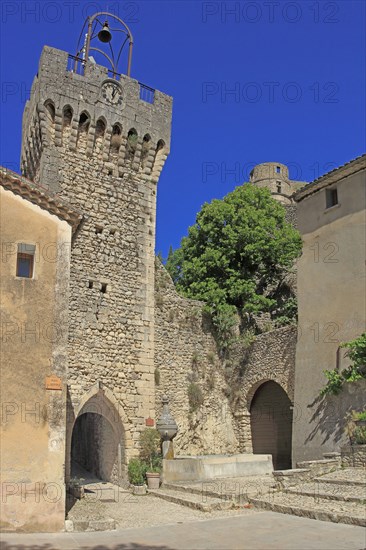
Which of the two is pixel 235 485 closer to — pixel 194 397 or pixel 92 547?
pixel 92 547

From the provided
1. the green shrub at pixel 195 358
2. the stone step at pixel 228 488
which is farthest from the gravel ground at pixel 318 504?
the green shrub at pixel 195 358

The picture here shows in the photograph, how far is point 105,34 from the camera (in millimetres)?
21312

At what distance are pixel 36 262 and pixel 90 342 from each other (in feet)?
21.0

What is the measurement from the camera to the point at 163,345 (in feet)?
67.2

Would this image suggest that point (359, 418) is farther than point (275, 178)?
No

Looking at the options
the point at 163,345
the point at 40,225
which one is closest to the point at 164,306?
the point at 163,345

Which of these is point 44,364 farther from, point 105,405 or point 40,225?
point 105,405

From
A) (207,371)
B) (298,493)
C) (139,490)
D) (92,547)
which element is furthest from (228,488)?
(207,371)

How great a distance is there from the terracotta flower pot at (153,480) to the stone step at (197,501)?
1317 mm

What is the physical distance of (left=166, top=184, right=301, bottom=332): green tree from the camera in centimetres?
2405

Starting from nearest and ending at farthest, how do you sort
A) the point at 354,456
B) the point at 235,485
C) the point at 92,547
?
the point at 92,547 < the point at 354,456 < the point at 235,485

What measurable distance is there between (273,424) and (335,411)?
6.98 metres

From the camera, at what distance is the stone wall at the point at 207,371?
20.3m

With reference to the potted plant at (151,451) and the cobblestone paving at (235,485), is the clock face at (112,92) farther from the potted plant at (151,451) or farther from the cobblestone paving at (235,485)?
the cobblestone paving at (235,485)
